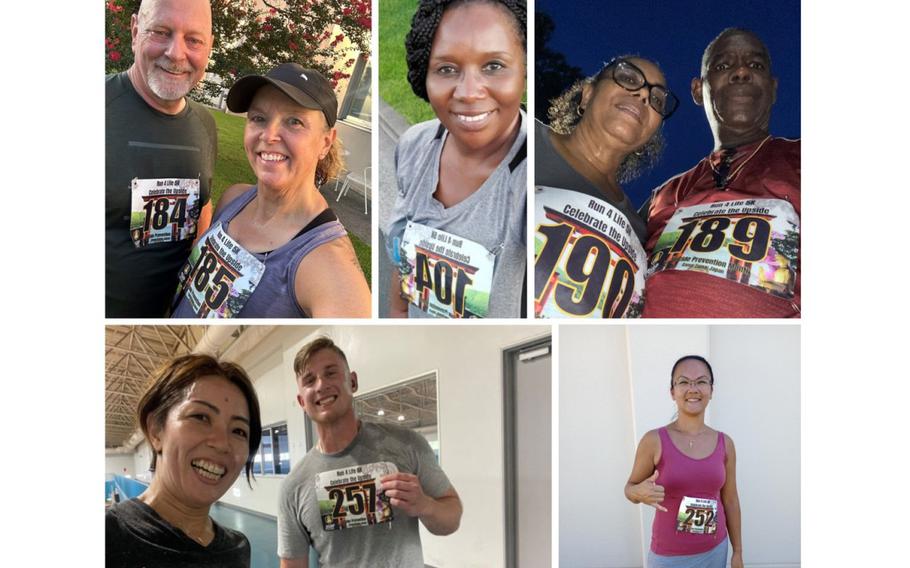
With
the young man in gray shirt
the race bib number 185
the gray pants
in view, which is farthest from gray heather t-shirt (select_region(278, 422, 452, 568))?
the gray pants

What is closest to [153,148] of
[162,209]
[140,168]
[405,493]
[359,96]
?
[140,168]

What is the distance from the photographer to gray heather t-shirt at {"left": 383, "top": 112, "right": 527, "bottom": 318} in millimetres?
3248

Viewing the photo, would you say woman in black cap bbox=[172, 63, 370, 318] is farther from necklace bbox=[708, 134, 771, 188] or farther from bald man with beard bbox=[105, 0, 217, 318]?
necklace bbox=[708, 134, 771, 188]

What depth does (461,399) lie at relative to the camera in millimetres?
3221

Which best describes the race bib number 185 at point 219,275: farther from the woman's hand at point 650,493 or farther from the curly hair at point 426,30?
the woman's hand at point 650,493

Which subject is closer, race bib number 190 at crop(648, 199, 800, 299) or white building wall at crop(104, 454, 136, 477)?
white building wall at crop(104, 454, 136, 477)

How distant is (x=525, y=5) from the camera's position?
3240mm

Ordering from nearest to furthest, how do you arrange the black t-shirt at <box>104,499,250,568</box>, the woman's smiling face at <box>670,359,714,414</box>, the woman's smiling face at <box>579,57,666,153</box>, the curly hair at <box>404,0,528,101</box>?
the black t-shirt at <box>104,499,250,568</box> → the curly hair at <box>404,0,528,101</box> → the woman's smiling face at <box>579,57,666,153</box> → the woman's smiling face at <box>670,359,714,414</box>

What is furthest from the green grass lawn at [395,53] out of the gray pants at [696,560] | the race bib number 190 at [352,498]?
the gray pants at [696,560]

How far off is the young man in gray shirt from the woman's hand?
632 mm

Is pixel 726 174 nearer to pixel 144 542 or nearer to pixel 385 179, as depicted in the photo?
pixel 385 179
